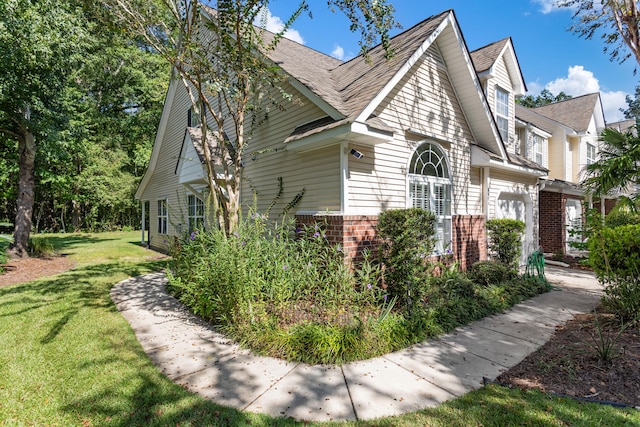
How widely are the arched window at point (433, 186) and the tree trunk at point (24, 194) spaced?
13.6 m

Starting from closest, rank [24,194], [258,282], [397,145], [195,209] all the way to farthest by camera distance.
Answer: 1. [258,282]
2. [397,145]
3. [24,194]
4. [195,209]

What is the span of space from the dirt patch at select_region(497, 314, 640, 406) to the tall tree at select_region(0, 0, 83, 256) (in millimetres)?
13226

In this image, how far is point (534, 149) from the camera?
13711 millimetres

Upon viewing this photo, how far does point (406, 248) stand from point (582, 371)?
2.58m

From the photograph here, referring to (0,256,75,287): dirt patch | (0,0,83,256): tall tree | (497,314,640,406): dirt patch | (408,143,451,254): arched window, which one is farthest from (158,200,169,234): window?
(497,314,640,406): dirt patch

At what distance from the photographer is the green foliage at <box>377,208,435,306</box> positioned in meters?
5.08

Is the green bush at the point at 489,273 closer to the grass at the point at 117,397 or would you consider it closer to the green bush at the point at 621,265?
the green bush at the point at 621,265

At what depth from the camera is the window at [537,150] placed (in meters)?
13.7

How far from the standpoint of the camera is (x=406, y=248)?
5.18 m

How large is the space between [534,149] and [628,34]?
18.5 ft

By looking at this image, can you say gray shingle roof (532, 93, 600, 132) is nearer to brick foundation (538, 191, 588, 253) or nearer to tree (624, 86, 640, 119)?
brick foundation (538, 191, 588, 253)

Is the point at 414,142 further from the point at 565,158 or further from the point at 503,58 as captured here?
the point at 565,158

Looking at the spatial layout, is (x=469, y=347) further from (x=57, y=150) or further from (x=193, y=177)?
(x=57, y=150)

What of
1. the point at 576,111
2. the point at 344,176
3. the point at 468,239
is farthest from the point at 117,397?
the point at 576,111
